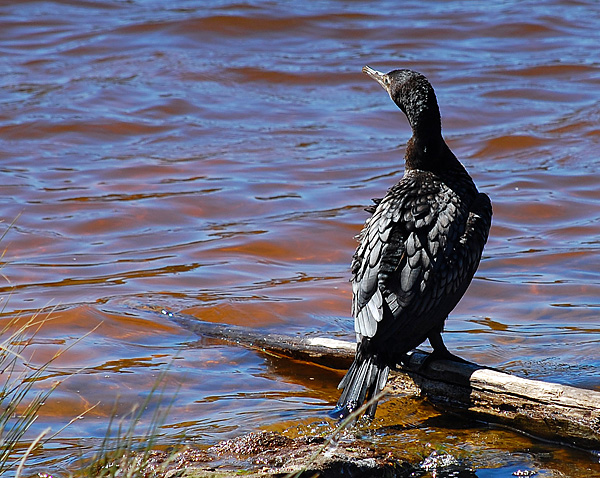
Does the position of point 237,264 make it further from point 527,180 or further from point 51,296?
point 527,180

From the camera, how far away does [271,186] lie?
9.38m

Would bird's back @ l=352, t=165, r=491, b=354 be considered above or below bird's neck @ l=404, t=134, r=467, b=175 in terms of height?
below

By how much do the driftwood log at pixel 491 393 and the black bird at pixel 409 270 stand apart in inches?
6.3

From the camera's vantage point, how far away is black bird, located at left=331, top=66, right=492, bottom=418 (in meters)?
4.18

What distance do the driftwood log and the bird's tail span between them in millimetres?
Result: 360

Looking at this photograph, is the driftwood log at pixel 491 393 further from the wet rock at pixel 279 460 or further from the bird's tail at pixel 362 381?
the wet rock at pixel 279 460

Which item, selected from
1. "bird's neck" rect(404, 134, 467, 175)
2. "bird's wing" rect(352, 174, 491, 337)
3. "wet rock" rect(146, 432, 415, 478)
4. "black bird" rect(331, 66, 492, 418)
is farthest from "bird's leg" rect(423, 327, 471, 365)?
"bird's neck" rect(404, 134, 467, 175)

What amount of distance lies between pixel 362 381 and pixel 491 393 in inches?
24.2

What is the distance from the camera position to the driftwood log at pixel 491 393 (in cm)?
389

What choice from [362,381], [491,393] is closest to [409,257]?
[362,381]

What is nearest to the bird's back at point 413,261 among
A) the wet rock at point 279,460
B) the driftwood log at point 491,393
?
the driftwood log at point 491,393

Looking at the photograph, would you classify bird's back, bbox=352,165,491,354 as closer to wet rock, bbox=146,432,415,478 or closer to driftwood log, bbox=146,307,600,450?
driftwood log, bbox=146,307,600,450

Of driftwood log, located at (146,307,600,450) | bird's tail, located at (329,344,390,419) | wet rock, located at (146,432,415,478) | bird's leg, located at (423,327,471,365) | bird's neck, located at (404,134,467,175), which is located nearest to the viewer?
wet rock, located at (146,432,415,478)

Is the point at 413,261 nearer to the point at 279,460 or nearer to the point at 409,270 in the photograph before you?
the point at 409,270
